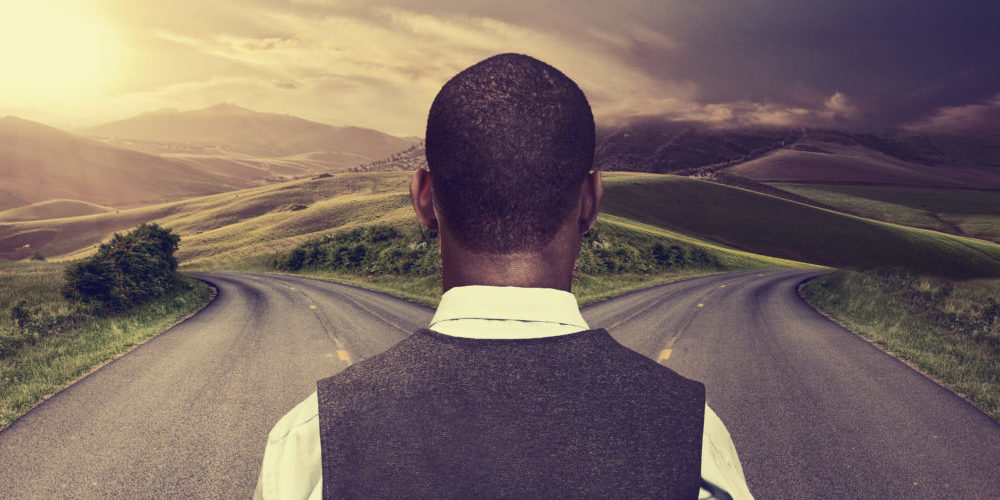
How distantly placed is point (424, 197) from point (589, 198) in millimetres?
615

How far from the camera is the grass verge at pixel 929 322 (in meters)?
9.83

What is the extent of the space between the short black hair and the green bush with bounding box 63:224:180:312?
18522 millimetres

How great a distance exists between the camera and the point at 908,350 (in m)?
11.8

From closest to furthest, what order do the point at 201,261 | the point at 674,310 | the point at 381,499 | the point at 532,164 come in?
the point at 381,499, the point at 532,164, the point at 674,310, the point at 201,261

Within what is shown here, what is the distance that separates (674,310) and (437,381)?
54.5ft

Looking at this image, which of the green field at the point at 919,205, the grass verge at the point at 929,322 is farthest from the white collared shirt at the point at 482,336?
the green field at the point at 919,205

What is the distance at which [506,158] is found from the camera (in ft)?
5.65

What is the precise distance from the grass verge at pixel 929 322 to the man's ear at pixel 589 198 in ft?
29.9

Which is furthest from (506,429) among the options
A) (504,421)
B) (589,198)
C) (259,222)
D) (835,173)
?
(835,173)

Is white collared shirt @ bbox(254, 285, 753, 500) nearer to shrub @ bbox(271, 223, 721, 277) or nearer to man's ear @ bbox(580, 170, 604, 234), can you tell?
man's ear @ bbox(580, 170, 604, 234)

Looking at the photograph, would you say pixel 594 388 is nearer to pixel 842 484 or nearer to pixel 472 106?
pixel 472 106

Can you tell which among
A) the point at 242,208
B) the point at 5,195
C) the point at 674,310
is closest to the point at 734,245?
the point at 674,310

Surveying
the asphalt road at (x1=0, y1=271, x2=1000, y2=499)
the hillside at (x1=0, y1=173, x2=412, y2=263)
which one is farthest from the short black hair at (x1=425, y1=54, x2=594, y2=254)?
the hillside at (x1=0, y1=173, x2=412, y2=263)

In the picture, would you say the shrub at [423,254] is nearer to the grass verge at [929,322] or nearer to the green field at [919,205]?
the grass verge at [929,322]
